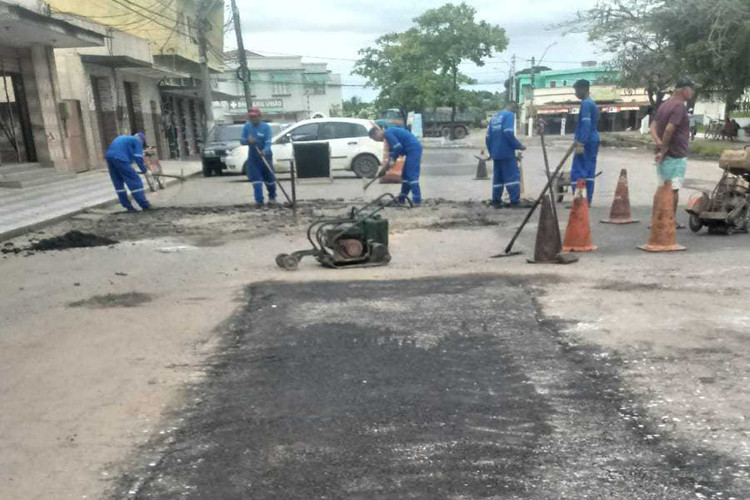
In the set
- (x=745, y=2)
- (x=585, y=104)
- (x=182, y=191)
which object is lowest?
(x=182, y=191)

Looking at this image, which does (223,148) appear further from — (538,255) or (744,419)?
(744,419)

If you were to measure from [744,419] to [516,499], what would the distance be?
4.68 feet

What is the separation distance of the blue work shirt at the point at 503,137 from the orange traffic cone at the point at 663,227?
10.5 feet

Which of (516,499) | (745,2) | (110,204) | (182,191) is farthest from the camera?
(745,2)

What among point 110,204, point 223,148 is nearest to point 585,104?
point 110,204

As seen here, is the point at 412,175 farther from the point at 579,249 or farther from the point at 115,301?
the point at 115,301

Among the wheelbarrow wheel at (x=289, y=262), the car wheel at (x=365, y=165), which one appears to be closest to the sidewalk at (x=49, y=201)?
the wheelbarrow wheel at (x=289, y=262)

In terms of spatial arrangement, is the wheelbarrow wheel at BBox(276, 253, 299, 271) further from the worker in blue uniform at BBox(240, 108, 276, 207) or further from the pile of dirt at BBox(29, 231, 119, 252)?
the worker in blue uniform at BBox(240, 108, 276, 207)

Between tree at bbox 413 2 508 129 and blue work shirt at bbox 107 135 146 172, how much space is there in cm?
4021

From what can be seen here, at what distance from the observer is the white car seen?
1728 centimetres

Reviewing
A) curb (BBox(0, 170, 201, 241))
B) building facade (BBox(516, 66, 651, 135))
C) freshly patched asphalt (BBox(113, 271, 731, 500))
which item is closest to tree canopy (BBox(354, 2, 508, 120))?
building facade (BBox(516, 66, 651, 135))

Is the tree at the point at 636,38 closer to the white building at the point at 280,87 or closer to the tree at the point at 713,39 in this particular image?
the tree at the point at 713,39

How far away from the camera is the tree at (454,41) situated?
49125 millimetres

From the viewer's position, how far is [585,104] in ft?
31.2
